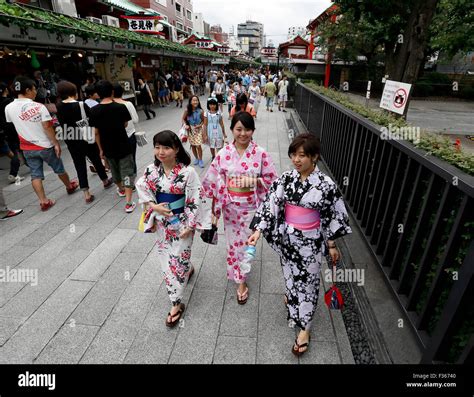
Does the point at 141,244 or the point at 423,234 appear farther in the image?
the point at 141,244

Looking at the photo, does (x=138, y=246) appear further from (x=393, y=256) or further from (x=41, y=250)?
(x=393, y=256)

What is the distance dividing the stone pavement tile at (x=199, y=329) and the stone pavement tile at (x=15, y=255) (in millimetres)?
2441

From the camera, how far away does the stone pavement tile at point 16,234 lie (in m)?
4.14

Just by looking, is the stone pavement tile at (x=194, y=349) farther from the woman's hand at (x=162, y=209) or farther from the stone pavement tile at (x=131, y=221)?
the stone pavement tile at (x=131, y=221)

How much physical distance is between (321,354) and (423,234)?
1.33 metres

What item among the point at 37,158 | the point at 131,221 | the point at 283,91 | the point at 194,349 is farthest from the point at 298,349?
the point at 283,91

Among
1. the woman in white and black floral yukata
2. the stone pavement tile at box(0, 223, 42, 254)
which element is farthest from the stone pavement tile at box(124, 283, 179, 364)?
the stone pavement tile at box(0, 223, 42, 254)

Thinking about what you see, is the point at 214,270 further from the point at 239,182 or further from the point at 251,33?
the point at 251,33

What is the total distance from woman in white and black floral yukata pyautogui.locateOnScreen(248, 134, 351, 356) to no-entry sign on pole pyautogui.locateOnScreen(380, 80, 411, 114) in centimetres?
291

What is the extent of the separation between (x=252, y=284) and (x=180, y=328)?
0.98 meters

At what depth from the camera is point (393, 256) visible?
113 inches

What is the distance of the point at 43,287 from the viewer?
3350 millimetres

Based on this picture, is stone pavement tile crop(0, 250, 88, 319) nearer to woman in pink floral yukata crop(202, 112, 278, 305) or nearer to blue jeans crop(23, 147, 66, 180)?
blue jeans crop(23, 147, 66, 180)

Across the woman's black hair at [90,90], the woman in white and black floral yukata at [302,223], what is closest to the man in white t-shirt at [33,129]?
the woman's black hair at [90,90]
